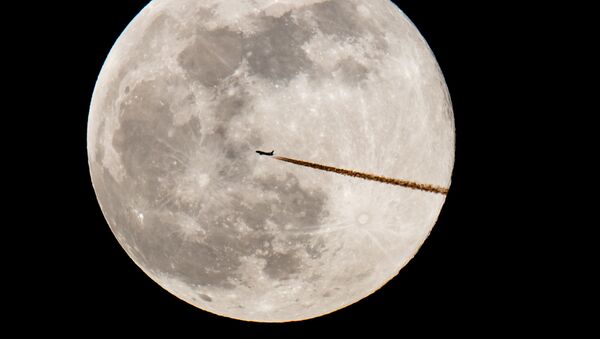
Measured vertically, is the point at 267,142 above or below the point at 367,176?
above

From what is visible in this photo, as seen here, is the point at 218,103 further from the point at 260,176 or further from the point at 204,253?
the point at 204,253

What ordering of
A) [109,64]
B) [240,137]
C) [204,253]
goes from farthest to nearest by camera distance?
1. [109,64]
2. [204,253]
3. [240,137]

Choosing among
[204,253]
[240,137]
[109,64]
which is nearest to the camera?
[240,137]

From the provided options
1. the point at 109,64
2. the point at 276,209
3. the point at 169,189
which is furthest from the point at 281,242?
the point at 109,64

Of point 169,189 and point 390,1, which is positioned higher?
point 390,1

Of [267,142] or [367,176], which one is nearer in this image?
[267,142]

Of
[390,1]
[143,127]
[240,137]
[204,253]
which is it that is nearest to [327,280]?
[204,253]

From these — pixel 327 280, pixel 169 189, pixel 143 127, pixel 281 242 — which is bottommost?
pixel 327 280

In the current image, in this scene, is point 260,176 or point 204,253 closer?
point 260,176
